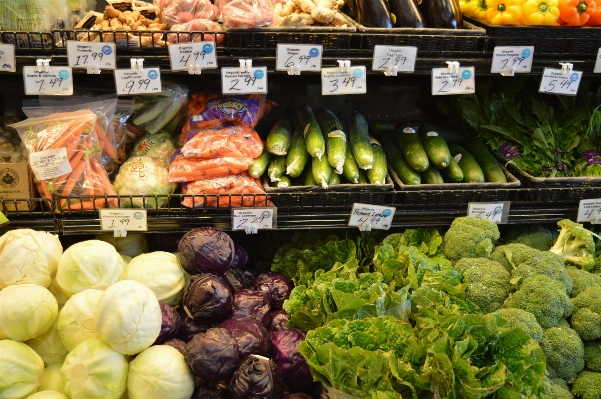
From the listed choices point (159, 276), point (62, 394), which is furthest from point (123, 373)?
point (159, 276)

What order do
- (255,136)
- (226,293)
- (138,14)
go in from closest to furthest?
(226,293) → (138,14) → (255,136)

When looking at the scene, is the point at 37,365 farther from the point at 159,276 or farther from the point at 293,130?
the point at 293,130

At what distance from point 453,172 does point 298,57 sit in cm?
75

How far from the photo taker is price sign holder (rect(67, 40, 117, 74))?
1.67 m

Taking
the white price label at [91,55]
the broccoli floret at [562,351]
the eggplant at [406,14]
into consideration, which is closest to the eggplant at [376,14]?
the eggplant at [406,14]

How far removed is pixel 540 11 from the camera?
188 cm

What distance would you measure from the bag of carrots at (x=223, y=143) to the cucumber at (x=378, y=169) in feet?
1.37

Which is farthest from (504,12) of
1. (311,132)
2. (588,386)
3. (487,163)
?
(588,386)

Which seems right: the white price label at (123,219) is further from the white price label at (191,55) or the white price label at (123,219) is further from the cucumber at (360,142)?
the cucumber at (360,142)

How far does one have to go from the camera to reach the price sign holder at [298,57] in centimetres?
176

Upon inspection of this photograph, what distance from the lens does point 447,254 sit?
1984 mm

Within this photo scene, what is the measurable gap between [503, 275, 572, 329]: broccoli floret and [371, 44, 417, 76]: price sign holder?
81 centimetres

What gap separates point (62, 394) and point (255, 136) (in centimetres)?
107

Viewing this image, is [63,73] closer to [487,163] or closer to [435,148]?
[435,148]
